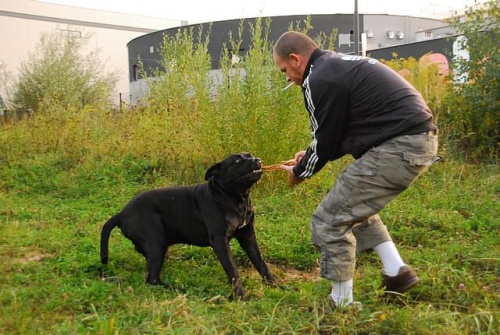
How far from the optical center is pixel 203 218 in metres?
4.82

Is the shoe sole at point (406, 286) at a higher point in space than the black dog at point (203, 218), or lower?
lower

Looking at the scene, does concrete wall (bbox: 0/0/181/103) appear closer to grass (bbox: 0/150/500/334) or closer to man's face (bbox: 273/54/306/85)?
grass (bbox: 0/150/500/334)

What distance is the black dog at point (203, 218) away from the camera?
184 inches

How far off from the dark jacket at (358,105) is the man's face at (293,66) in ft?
0.46

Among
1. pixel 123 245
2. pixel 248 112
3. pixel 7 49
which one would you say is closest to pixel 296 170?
pixel 123 245

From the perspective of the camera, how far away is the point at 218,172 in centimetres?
485

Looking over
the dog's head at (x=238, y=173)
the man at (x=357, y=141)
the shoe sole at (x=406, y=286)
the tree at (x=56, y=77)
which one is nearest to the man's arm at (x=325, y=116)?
the man at (x=357, y=141)

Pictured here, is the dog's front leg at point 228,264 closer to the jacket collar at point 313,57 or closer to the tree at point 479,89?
the jacket collar at point 313,57

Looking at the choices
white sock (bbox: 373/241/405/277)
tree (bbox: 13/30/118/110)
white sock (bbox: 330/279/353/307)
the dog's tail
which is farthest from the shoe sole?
tree (bbox: 13/30/118/110)

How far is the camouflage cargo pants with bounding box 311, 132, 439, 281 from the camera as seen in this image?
145 inches

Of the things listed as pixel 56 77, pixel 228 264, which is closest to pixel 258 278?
pixel 228 264

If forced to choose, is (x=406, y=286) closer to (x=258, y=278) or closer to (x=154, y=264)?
(x=258, y=278)

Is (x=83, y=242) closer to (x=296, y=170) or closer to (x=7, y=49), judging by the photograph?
(x=296, y=170)

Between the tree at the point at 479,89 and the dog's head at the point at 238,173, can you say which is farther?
the tree at the point at 479,89
